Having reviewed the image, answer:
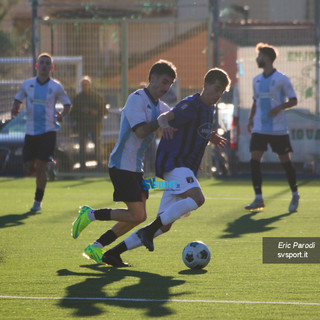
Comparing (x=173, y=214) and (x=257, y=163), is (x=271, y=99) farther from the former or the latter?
(x=173, y=214)

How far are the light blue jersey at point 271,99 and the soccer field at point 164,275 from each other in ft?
3.85

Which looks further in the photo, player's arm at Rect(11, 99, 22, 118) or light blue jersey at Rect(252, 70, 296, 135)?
light blue jersey at Rect(252, 70, 296, 135)

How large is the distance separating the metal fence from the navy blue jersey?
9833mm

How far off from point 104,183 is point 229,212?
5.78m

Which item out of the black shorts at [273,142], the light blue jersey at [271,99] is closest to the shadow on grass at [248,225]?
the black shorts at [273,142]

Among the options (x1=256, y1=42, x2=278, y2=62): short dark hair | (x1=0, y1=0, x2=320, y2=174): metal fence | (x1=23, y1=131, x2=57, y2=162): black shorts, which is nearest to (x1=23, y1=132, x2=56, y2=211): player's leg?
(x1=23, y1=131, x2=57, y2=162): black shorts

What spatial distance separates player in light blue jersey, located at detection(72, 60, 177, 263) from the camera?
23.4 ft

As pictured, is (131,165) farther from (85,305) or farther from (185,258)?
(85,305)

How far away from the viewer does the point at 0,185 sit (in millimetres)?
16406

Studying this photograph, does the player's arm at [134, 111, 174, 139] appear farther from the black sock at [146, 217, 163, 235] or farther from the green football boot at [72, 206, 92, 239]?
the green football boot at [72, 206, 92, 239]

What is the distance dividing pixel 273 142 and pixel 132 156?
461cm

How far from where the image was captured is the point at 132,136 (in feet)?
24.1

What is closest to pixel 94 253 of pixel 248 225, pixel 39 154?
pixel 248 225

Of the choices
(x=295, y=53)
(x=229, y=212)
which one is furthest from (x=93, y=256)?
(x=295, y=53)
